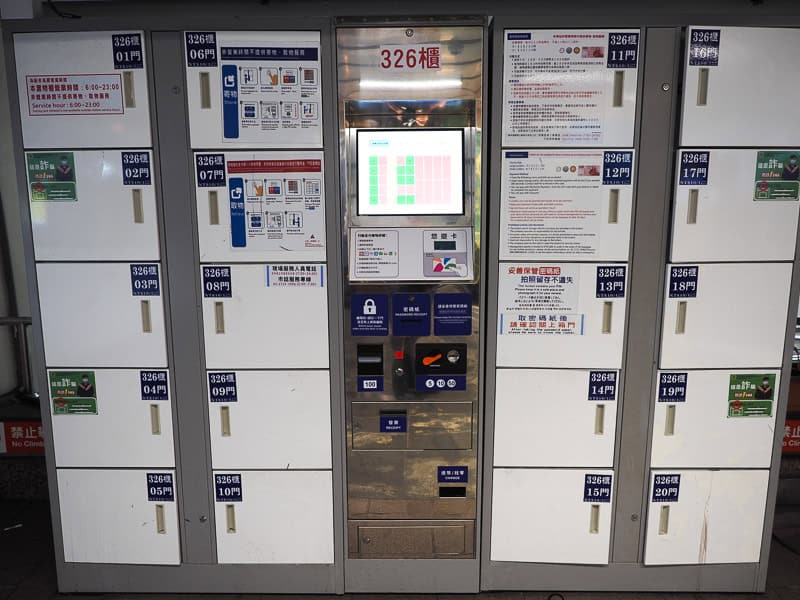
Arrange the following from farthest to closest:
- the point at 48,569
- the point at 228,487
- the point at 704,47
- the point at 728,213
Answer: the point at 48,569 < the point at 228,487 < the point at 728,213 < the point at 704,47

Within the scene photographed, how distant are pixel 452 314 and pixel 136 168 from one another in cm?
145

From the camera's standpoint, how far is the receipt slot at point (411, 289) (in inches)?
85.4

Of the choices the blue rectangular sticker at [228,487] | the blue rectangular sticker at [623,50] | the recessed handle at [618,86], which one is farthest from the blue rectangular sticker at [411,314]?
the blue rectangular sticker at [623,50]

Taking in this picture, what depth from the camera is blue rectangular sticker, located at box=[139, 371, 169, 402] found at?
2359mm

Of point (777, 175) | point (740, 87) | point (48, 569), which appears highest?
point (740, 87)

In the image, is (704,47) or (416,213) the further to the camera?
(416,213)

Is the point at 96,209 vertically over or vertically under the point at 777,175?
under

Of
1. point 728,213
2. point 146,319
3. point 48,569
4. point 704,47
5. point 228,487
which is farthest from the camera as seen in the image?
point 48,569

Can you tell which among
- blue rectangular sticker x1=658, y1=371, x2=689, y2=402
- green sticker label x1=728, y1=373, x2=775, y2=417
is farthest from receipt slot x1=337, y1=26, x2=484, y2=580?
green sticker label x1=728, y1=373, x2=775, y2=417

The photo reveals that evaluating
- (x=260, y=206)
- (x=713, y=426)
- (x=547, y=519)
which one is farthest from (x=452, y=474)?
(x=260, y=206)

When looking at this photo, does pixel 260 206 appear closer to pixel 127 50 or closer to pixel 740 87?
pixel 127 50

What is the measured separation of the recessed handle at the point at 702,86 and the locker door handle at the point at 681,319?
2.67ft

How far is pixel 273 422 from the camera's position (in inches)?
94.1

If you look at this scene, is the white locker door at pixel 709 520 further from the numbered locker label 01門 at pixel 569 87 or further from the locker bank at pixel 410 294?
the numbered locker label 01門 at pixel 569 87
